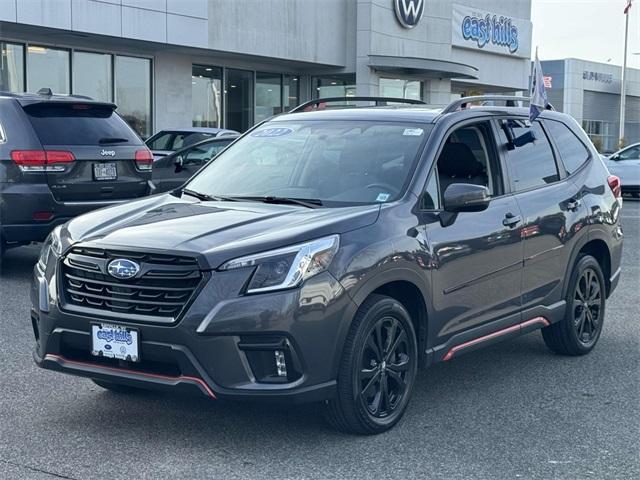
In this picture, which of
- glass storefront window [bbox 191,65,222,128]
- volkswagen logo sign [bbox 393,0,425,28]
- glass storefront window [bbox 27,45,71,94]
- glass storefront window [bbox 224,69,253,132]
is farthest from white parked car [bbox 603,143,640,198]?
glass storefront window [bbox 27,45,71,94]

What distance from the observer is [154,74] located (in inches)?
1025

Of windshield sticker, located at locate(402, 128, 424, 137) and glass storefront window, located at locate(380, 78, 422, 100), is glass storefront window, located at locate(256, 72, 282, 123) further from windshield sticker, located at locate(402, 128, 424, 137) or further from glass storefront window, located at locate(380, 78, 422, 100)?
windshield sticker, located at locate(402, 128, 424, 137)

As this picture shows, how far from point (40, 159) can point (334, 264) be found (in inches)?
212

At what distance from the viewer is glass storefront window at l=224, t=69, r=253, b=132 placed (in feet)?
95.0

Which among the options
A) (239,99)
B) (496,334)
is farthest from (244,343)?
(239,99)

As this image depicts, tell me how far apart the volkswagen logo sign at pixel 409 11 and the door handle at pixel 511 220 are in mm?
26655

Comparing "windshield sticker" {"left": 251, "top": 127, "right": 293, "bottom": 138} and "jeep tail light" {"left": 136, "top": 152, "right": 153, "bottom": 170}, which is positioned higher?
"windshield sticker" {"left": 251, "top": 127, "right": 293, "bottom": 138}

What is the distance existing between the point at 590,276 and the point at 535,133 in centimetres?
118

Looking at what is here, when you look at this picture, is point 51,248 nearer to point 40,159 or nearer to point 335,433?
point 335,433

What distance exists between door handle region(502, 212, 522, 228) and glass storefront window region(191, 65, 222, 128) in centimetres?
2223

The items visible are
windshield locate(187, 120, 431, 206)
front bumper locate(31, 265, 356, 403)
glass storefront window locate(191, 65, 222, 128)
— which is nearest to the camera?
front bumper locate(31, 265, 356, 403)

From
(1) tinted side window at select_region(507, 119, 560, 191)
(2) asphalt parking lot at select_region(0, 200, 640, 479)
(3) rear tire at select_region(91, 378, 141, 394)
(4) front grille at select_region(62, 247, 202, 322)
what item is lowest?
(2) asphalt parking lot at select_region(0, 200, 640, 479)

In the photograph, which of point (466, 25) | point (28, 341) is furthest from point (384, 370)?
point (466, 25)

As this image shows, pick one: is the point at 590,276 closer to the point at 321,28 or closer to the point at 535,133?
the point at 535,133
